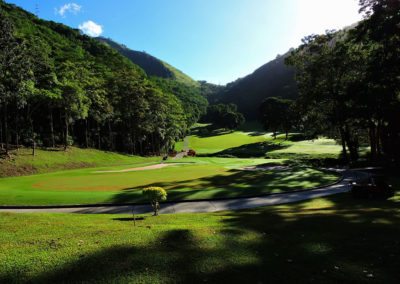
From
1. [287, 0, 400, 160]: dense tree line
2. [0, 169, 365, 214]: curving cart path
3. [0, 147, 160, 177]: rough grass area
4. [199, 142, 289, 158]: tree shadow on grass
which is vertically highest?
[287, 0, 400, 160]: dense tree line

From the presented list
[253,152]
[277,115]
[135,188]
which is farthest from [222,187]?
[277,115]

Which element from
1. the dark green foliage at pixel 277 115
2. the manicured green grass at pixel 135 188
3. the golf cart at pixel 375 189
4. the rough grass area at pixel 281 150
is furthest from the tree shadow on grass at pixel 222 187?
the dark green foliage at pixel 277 115

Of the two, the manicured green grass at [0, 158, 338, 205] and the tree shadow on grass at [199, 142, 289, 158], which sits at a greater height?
the manicured green grass at [0, 158, 338, 205]

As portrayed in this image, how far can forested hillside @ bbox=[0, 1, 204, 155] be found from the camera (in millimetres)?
42219

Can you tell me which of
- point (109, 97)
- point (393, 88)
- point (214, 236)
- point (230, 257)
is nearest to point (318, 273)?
point (230, 257)

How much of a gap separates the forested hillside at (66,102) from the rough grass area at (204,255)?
118ft

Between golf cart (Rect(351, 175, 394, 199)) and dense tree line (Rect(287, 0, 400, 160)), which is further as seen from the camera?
dense tree line (Rect(287, 0, 400, 160))

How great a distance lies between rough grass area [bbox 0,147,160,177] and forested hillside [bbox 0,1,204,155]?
7.27 feet

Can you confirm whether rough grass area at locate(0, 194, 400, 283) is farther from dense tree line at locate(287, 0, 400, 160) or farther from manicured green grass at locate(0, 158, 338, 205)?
dense tree line at locate(287, 0, 400, 160)

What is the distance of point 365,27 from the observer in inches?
979

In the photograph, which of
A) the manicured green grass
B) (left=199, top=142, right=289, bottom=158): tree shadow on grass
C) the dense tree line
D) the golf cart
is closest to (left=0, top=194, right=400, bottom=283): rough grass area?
the manicured green grass

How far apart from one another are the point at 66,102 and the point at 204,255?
52.1 meters

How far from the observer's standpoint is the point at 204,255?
790 centimetres

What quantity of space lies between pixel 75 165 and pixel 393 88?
4471 centimetres
